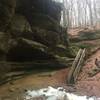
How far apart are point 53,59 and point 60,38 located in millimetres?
2060

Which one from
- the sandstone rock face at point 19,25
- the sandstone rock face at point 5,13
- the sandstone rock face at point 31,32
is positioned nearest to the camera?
the sandstone rock face at point 5,13

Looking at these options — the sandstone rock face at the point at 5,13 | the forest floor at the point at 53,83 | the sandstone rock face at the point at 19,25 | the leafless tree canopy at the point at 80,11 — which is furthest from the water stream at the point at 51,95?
the leafless tree canopy at the point at 80,11

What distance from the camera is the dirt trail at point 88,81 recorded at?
10.3 metres

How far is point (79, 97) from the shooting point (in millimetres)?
9297

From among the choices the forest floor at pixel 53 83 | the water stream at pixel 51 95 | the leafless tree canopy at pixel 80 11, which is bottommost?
the water stream at pixel 51 95

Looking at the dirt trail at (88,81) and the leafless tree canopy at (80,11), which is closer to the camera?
the dirt trail at (88,81)

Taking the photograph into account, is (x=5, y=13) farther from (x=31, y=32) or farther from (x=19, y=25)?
(x=31, y=32)

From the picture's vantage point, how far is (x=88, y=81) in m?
11.6

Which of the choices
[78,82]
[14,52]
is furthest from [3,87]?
[78,82]

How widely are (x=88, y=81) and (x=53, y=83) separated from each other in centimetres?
196

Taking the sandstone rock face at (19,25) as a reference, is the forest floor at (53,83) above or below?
below

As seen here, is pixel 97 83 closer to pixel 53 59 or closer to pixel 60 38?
pixel 53 59

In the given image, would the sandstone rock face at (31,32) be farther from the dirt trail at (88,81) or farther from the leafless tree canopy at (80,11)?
the leafless tree canopy at (80,11)

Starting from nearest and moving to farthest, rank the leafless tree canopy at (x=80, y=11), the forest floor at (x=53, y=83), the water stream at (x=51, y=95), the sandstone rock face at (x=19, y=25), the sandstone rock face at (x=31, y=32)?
the water stream at (x=51, y=95), the forest floor at (x=53, y=83), the sandstone rock face at (x=31, y=32), the sandstone rock face at (x=19, y=25), the leafless tree canopy at (x=80, y=11)
